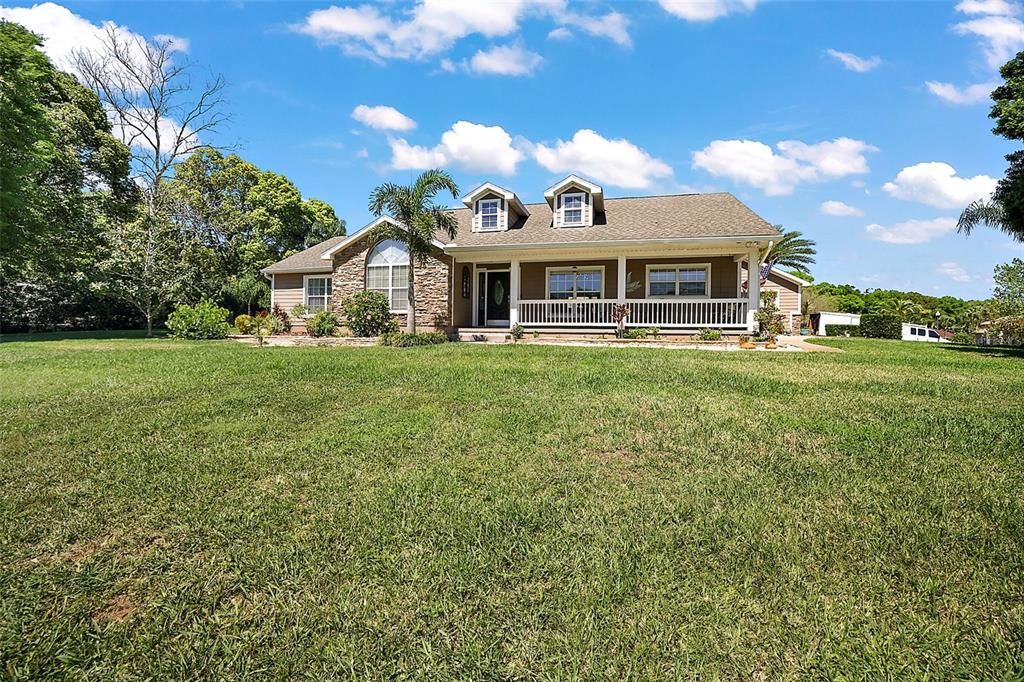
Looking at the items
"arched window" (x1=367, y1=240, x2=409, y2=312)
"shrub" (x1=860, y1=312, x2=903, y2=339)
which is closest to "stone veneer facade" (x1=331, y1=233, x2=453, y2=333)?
"arched window" (x1=367, y1=240, x2=409, y2=312)

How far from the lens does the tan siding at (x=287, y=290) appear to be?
20609mm

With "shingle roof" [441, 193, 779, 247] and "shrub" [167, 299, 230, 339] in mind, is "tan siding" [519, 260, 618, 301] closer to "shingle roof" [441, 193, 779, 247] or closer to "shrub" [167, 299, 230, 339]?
"shingle roof" [441, 193, 779, 247]

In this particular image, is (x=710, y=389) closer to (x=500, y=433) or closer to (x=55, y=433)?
(x=500, y=433)

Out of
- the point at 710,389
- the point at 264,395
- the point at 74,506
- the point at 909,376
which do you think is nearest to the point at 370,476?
the point at 74,506

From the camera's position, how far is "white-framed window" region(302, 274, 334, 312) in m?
20.0

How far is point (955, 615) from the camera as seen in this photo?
2291 millimetres

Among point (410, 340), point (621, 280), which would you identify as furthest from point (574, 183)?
point (410, 340)

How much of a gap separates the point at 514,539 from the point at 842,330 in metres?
26.9

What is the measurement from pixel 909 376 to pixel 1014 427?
3.13 metres

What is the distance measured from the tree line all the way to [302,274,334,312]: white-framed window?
271 inches

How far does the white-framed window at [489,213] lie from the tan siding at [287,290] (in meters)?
8.66

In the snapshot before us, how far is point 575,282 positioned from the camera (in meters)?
17.7

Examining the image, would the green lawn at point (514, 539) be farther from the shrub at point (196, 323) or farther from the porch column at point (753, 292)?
the shrub at point (196, 323)

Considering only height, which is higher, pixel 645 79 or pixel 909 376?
pixel 645 79
